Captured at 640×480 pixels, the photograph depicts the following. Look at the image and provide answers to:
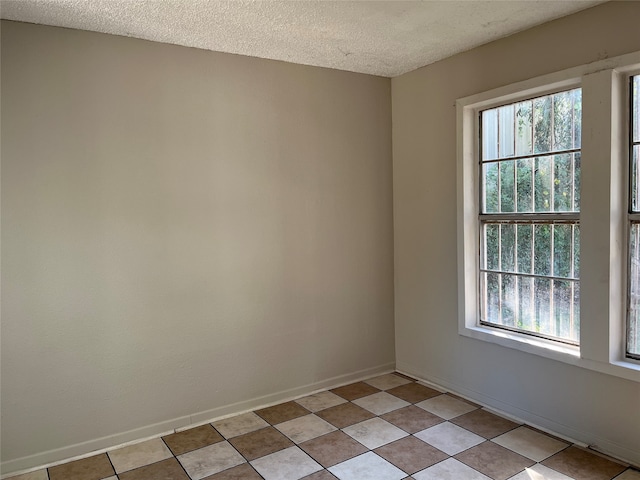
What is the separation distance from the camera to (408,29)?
2.93 m

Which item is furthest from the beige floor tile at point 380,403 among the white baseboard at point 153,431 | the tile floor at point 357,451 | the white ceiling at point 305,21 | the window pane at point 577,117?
the white ceiling at point 305,21

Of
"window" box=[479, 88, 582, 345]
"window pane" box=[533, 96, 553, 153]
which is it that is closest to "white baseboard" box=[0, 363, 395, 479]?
"window" box=[479, 88, 582, 345]

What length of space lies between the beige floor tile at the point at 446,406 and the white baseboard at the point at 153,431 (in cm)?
68

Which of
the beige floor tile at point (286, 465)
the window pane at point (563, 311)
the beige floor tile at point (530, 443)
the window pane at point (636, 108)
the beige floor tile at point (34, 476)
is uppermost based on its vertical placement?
the window pane at point (636, 108)

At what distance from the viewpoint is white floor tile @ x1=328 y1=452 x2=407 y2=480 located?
2550 mm

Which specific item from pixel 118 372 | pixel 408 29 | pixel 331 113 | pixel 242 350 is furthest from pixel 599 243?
pixel 118 372

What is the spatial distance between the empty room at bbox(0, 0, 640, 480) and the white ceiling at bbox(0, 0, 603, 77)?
0.07 ft

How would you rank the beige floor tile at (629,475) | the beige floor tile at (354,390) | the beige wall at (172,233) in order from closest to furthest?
the beige floor tile at (629,475)
the beige wall at (172,233)
the beige floor tile at (354,390)

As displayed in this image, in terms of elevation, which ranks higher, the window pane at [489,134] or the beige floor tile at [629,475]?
the window pane at [489,134]

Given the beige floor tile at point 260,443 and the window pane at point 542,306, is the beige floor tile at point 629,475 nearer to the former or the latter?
the window pane at point 542,306

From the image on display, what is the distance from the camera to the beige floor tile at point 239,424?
3.10m

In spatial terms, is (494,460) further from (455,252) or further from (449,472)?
(455,252)

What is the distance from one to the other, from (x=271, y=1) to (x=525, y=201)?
2.00 meters

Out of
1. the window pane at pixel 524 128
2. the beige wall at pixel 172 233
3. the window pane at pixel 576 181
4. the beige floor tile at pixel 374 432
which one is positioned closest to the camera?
the beige wall at pixel 172 233
